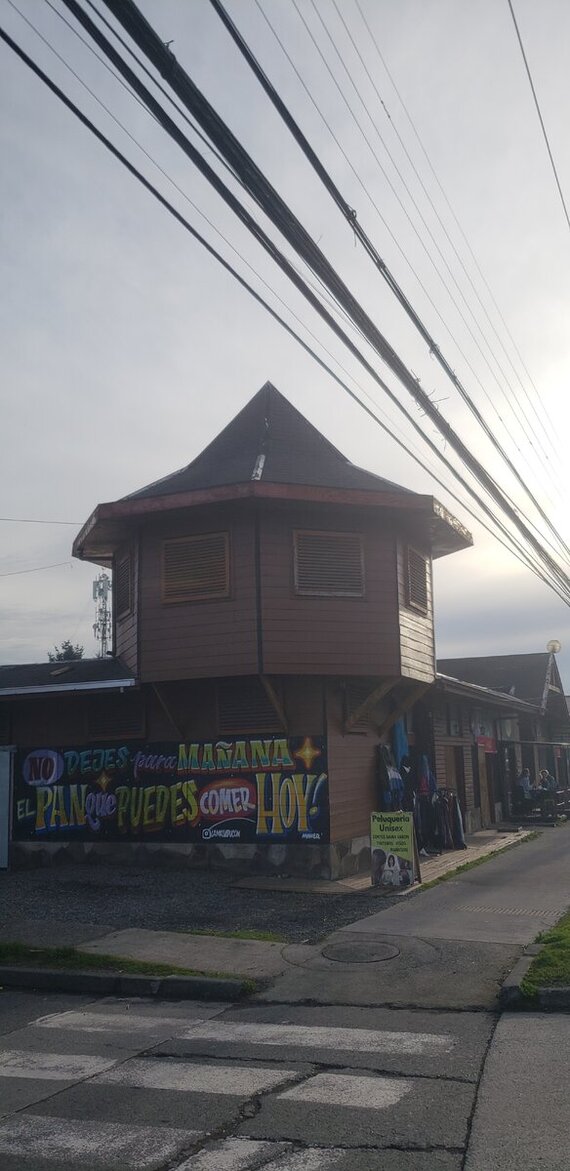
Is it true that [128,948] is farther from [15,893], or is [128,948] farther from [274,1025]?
[15,893]

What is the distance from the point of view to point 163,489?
18.8 metres

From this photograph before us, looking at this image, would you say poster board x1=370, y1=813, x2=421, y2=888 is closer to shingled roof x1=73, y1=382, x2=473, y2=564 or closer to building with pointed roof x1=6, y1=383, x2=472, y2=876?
building with pointed roof x1=6, y1=383, x2=472, y2=876

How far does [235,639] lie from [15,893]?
5.41 metres

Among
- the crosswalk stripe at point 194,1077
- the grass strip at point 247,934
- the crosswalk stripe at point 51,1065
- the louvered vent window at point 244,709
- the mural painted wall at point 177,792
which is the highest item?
the louvered vent window at point 244,709

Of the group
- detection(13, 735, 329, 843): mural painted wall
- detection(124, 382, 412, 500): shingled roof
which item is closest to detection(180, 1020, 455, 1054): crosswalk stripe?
detection(13, 735, 329, 843): mural painted wall

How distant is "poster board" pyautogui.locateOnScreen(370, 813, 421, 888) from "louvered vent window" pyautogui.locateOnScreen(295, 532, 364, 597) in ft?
14.2

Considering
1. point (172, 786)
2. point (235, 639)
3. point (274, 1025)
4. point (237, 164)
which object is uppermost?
point (237, 164)

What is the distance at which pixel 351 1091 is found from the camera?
20.0 feet

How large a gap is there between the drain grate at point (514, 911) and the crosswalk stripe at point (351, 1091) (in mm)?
6844

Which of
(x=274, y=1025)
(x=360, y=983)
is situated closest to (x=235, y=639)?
(x=360, y=983)

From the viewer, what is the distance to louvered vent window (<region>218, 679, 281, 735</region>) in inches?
694

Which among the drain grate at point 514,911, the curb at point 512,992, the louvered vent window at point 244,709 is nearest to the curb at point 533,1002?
the curb at point 512,992

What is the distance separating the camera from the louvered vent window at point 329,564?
1750 centimetres

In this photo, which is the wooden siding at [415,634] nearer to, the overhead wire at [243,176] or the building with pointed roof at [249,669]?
the building with pointed roof at [249,669]
